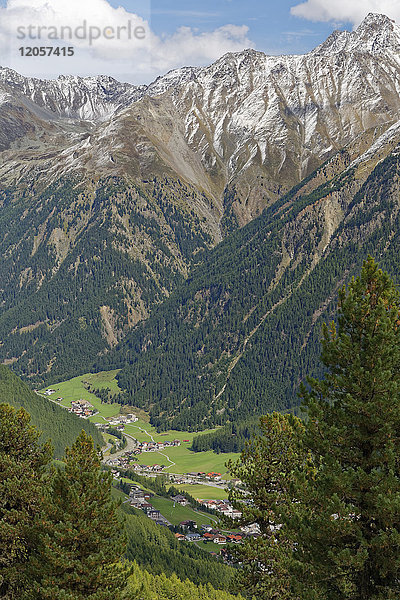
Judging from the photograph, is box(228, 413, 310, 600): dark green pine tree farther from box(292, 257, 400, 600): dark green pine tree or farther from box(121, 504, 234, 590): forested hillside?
box(121, 504, 234, 590): forested hillside

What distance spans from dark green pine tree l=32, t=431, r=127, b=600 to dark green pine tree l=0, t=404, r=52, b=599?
2454 millimetres

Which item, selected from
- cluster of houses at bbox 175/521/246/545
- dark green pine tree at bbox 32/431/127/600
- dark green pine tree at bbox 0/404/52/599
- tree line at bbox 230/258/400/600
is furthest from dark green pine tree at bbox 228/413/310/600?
cluster of houses at bbox 175/521/246/545

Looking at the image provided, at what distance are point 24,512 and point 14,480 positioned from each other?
2597 mm

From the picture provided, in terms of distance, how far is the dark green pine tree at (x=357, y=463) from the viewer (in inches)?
1219

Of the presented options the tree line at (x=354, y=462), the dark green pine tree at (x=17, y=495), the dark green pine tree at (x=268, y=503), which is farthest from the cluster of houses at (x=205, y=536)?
the tree line at (x=354, y=462)

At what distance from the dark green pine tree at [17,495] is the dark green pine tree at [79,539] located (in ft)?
8.05

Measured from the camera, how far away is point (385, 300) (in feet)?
112

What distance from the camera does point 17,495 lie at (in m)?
44.5

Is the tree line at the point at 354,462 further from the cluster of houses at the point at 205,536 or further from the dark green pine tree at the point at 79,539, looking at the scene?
the cluster of houses at the point at 205,536

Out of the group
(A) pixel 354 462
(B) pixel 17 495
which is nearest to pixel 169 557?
(B) pixel 17 495

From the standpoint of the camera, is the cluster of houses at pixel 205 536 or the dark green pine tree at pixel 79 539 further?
the cluster of houses at pixel 205 536

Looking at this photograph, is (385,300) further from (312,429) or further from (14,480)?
(14,480)

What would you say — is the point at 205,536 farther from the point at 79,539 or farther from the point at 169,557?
the point at 79,539

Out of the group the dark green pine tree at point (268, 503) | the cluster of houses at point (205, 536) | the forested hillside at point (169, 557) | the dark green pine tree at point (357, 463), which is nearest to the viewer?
the dark green pine tree at point (357, 463)
